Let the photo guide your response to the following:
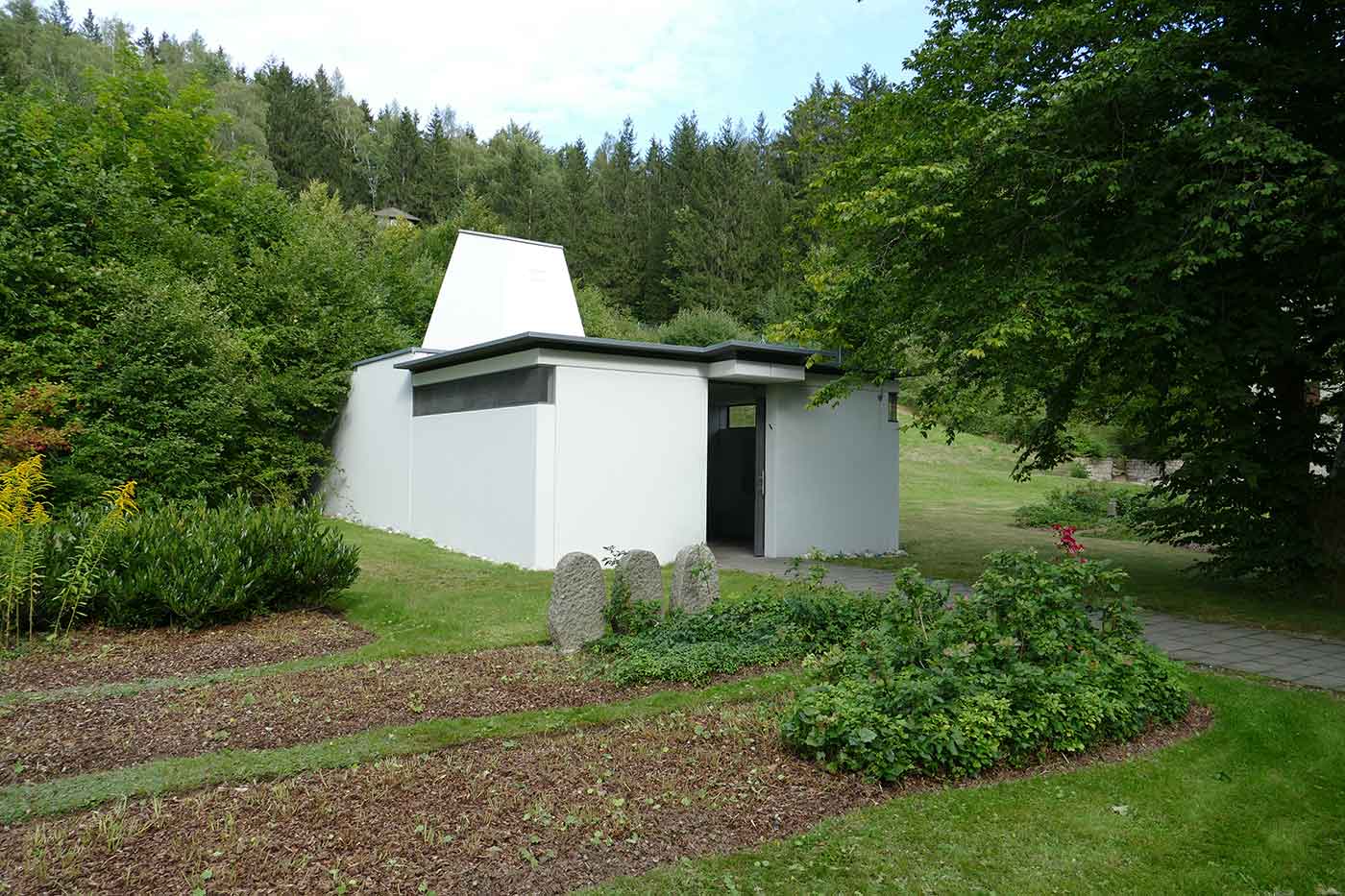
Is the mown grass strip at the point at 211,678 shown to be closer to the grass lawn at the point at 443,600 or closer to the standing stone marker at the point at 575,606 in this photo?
the grass lawn at the point at 443,600

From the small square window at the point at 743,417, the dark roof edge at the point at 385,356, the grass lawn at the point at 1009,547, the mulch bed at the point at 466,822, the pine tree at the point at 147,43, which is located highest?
the pine tree at the point at 147,43

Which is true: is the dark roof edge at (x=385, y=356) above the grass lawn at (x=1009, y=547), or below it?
above

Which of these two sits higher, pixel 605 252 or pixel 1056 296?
pixel 605 252

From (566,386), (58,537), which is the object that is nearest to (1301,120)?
(566,386)

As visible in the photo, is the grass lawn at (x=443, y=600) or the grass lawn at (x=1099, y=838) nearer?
the grass lawn at (x=1099, y=838)

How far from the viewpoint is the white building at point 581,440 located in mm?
10789

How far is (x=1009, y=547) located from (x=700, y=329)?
20895 millimetres

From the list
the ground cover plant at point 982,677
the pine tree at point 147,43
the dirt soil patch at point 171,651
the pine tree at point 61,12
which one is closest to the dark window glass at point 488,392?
the dirt soil patch at point 171,651

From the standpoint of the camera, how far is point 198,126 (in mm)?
20719

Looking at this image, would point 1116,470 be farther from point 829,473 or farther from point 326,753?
point 326,753

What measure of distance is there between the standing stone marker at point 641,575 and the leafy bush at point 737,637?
0.78 ft

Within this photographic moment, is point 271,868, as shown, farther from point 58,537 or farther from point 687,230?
point 687,230

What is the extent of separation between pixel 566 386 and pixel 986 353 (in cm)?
515

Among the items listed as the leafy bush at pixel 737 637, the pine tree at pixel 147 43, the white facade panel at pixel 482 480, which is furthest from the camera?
the pine tree at pixel 147 43
